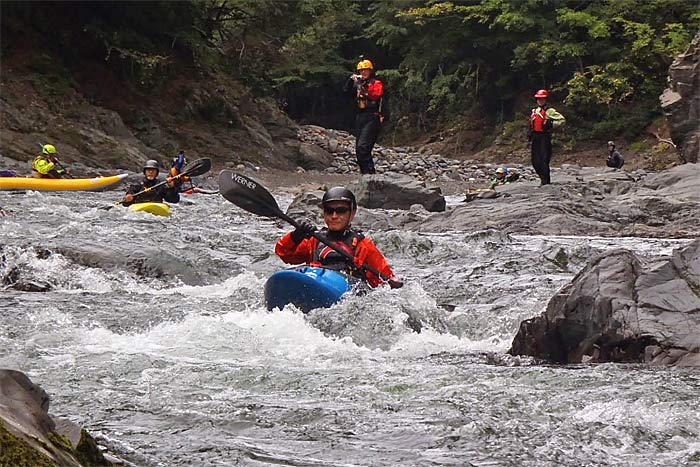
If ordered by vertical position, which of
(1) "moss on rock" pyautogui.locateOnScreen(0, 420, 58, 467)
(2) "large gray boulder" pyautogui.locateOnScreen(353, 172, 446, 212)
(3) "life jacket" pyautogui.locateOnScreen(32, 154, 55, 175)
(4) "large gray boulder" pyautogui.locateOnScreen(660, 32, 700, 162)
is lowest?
(1) "moss on rock" pyautogui.locateOnScreen(0, 420, 58, 467)

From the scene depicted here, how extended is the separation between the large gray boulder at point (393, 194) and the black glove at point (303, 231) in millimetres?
6832

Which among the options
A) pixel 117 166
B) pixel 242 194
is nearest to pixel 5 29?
pixel 117 166

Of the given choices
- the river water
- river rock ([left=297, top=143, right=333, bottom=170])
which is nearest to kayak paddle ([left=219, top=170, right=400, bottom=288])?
the river water

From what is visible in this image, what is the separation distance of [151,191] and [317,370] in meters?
8.24

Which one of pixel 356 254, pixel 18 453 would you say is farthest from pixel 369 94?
pixel 18 453

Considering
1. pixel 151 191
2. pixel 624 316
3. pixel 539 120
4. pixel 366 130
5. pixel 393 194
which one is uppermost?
pixel 539 120

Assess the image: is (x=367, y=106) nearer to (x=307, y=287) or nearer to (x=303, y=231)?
(x=303, y=231)

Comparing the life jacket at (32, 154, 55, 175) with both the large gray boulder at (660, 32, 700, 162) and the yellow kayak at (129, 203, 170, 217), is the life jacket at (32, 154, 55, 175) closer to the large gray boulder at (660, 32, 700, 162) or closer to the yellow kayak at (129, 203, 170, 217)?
the yellow kayak at (129, 203, 170, 217)

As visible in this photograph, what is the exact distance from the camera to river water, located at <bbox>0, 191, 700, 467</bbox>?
3439 mm

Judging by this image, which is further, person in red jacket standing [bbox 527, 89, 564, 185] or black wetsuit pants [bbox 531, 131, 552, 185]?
black wetsuit pants [bbox 531, 131, 552, 185]

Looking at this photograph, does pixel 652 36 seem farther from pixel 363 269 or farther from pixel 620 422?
pixel 620 422

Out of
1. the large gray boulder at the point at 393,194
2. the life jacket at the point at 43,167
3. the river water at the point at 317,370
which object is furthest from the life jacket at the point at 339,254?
the life jacket at the point at 43,167

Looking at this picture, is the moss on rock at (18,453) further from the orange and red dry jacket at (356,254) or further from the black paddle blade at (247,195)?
the black paddle blade at (247,195)

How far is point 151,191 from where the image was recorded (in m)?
12.6
